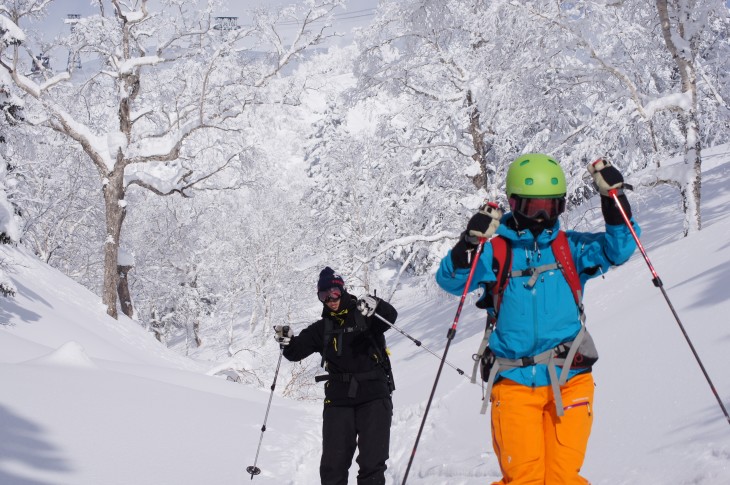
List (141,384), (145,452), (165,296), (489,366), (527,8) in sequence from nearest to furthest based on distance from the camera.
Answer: (489,366)
(145,452)
(141,384)
(527,8)
(165,296)

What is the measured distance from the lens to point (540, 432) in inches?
129

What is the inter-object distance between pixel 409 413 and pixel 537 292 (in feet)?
22.4

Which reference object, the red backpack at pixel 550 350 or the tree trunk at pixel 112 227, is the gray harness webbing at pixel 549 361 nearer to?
the red backpack at pixel 550 350

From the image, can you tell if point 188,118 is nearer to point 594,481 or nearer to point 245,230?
point 594,481

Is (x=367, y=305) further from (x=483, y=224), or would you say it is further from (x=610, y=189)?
(x=610, y=189)

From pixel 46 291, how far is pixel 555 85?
12.4 metres

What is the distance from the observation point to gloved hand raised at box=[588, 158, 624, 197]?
345 cm

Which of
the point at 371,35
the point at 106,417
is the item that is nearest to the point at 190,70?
the point at 371,35

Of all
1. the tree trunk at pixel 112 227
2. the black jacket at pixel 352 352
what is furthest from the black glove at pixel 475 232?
the tree trunk at pixel 112 227

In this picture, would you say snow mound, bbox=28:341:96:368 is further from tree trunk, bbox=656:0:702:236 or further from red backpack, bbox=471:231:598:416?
tree trunk, bbox=656:0:702:236

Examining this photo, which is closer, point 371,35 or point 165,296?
point 371,35

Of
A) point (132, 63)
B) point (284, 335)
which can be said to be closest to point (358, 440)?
point (284, 335)

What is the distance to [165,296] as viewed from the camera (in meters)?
39.5

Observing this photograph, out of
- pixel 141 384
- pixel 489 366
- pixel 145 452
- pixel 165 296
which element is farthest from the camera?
pixel 165 296
